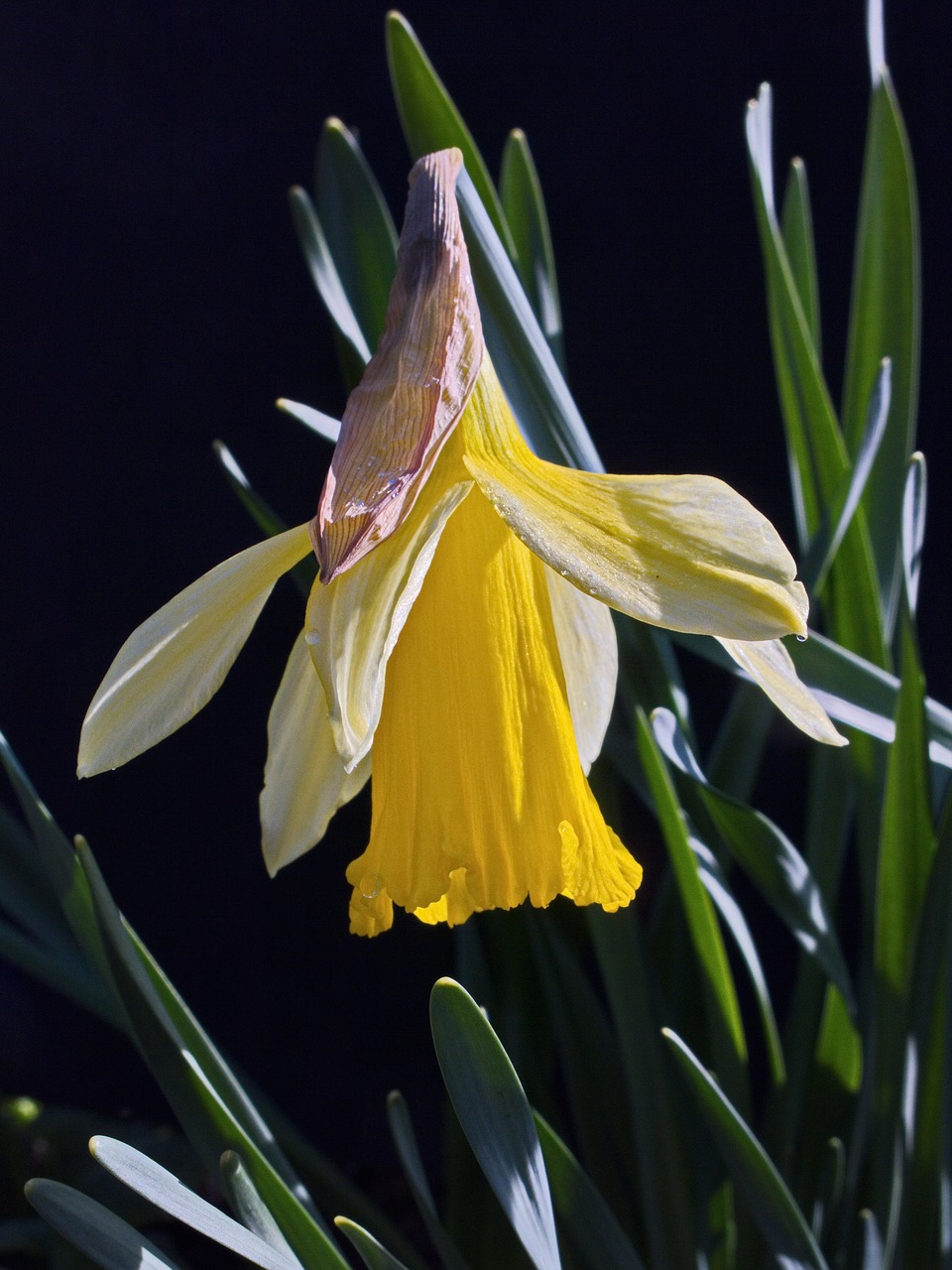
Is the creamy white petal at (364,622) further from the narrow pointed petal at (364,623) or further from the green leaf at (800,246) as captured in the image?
the green leaf at (800,246)

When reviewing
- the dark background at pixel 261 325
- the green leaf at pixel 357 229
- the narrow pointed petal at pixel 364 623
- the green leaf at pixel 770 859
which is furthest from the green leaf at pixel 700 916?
the dark background at pixel 261 325

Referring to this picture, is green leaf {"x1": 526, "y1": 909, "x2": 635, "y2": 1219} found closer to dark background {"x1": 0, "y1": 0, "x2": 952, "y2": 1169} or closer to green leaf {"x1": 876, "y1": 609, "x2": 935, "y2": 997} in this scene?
green leaf {"x1": 876, "y1": 609, "x2": 935, "y2": 997}

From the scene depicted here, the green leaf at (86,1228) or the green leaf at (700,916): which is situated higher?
the green leaf at (86,1228)

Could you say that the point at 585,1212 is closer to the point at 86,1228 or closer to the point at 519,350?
the point at 86,1228

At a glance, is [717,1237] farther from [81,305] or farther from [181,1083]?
[81,305]

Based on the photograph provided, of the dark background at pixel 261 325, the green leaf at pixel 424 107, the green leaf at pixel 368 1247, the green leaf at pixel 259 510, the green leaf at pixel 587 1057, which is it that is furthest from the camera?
the dark background at pixel 261 325

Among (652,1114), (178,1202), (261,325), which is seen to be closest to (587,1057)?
(652,1114)
